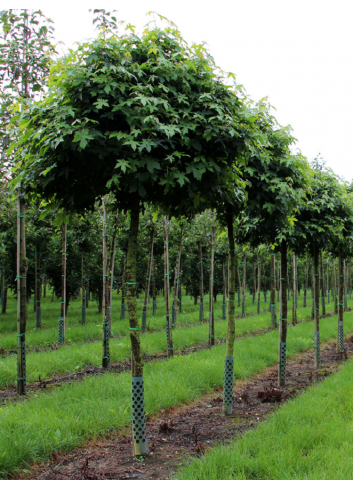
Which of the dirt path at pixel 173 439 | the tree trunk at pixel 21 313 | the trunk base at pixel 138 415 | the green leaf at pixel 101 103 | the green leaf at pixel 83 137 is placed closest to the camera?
the green leaf at pixel 83 137

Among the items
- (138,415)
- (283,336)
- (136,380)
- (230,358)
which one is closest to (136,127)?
(136,380)

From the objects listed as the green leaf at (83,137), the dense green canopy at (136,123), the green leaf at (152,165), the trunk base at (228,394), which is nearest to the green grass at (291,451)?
the trunk base at (228,394)

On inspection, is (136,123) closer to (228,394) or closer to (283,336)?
(228,394)

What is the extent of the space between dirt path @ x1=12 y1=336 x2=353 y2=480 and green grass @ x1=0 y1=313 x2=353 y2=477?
163 millimetres

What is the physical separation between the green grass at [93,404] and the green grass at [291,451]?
155 centimetres

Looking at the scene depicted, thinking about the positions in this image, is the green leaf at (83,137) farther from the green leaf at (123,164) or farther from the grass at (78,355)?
the grass at (78,355)

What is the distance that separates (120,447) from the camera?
4090 mm

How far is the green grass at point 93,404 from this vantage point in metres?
3.80

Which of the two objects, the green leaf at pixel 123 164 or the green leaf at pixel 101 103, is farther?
the green leaf at pixel 101 103

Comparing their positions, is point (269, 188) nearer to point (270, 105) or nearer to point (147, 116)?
point (270, 105)

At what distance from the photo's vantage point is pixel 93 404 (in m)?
4.93

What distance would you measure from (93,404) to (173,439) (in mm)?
1295

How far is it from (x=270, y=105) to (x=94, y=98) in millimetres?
2896

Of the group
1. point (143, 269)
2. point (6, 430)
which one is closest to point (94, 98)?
point (6, 430)
